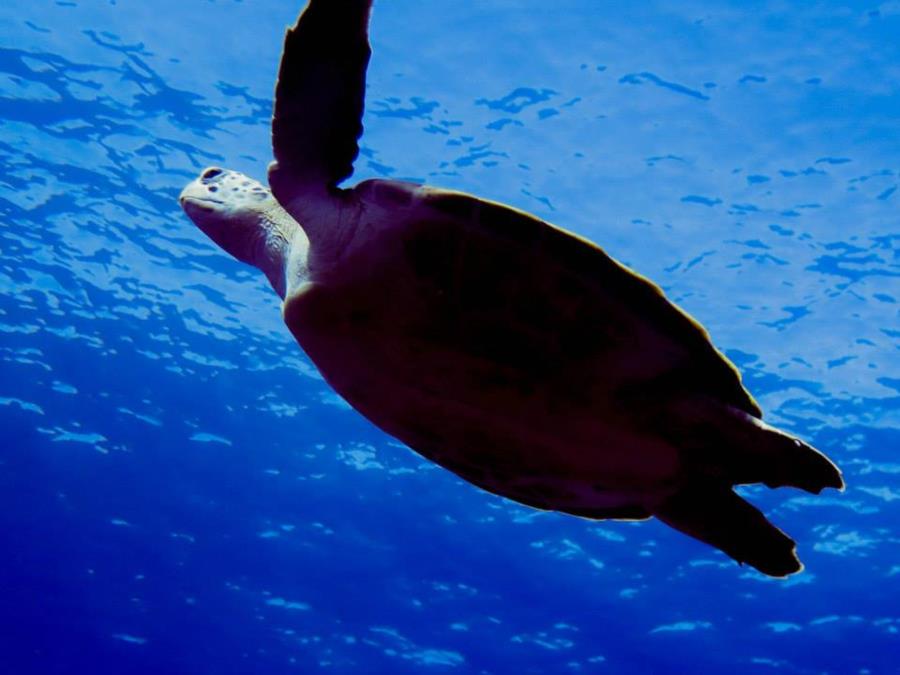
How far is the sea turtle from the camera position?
2.62 m

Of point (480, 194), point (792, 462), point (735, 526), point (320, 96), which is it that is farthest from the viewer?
point (480, 194)

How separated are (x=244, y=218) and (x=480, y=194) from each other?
6.14 metres

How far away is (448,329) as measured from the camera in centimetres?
279

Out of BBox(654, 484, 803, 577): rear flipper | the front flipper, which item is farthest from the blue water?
BBox(654, 484, 803, 577): rear flipper

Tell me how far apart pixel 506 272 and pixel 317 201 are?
0.91m

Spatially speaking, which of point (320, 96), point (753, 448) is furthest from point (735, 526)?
point (320, 96)

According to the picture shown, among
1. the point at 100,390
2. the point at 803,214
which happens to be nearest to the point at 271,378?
the point at 100,390

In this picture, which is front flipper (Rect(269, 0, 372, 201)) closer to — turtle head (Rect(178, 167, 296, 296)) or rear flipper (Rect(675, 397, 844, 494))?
turtle head (Rect(178, 167, 296, 296))

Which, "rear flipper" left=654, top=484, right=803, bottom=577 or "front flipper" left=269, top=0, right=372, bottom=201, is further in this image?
"rear flipper" left=654, top=484, right=803, bottom=577

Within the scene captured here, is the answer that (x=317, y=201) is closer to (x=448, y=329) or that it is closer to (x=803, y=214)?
(x=448, y=329)

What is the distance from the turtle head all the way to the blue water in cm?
450

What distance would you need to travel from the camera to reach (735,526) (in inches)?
119

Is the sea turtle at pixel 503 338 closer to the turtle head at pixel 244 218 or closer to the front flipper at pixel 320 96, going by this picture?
the front flipper at pixel 320 96

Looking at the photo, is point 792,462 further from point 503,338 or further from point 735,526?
point 503,338
